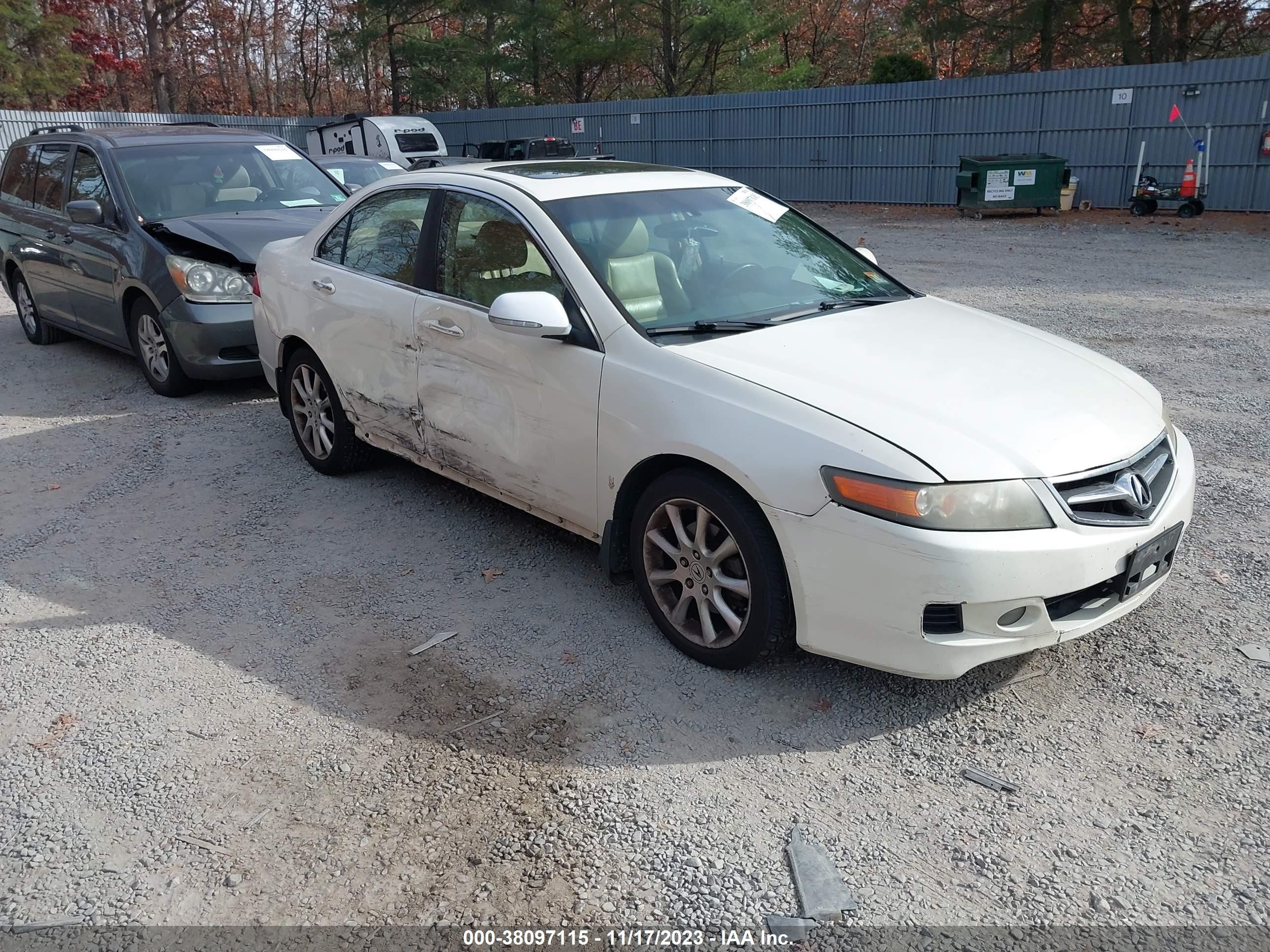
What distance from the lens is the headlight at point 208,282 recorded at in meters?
7.22

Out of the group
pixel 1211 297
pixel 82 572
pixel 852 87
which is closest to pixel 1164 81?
pixel 852 87

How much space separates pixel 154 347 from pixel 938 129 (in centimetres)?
1809

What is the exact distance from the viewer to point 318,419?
5828mm

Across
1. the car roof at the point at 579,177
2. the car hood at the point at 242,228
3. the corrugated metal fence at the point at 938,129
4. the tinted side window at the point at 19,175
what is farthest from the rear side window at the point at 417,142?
the car roof at the point at 579,177

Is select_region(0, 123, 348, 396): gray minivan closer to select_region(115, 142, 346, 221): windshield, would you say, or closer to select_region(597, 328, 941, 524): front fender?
select_region(115, 142, 346, 221): windshield

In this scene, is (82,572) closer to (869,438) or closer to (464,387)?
(464,387)

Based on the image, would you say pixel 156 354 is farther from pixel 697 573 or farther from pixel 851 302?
pixel 697 573

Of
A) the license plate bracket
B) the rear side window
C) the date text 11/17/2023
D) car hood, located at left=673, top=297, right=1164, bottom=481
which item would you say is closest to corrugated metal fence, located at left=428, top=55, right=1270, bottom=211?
the rear side window

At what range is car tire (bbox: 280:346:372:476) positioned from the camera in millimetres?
5652

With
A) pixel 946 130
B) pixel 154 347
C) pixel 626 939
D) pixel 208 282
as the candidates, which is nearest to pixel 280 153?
pixel 208 282

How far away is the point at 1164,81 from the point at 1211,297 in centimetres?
1025

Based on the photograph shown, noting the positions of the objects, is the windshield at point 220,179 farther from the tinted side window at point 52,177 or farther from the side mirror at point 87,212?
the tinted side window at point 52,177

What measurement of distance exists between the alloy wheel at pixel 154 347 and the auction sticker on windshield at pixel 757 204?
4.62 m

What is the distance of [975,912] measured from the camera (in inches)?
104
